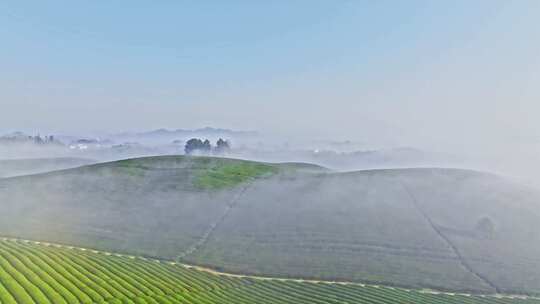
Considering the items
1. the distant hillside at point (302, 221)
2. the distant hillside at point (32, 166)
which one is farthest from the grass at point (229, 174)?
the distant hillside at point (32, 166)

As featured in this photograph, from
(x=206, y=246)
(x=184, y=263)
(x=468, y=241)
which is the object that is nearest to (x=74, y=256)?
(x=184, y=263)

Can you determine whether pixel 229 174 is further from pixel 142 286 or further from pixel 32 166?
pixel 32 166

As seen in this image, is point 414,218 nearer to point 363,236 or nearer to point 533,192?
point 363,236

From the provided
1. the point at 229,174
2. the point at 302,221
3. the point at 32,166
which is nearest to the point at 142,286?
the point at 302,221

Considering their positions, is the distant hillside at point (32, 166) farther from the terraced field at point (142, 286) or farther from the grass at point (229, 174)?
the terraced field at point (142, 286)

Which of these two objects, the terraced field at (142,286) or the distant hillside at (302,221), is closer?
the terraced field at (142,286)

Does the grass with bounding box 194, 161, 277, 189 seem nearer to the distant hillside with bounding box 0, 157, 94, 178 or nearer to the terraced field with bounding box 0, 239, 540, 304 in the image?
the terraced field with bounding box 0, 239, 540, 304
